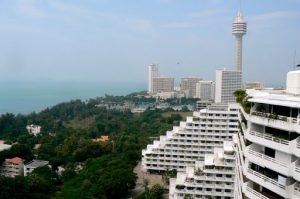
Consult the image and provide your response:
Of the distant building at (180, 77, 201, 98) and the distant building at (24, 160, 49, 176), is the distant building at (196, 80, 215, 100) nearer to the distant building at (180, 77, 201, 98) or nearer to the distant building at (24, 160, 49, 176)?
the distant building at (180, 77, 201, 98)

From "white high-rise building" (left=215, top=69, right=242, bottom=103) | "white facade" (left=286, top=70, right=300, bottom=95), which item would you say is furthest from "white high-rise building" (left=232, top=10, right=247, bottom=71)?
"white facade" (left=286, top=70, right=300, bottom=95)

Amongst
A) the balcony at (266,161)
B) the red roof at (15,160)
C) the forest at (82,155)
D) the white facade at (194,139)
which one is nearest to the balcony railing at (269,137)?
the balcony at (266,161)

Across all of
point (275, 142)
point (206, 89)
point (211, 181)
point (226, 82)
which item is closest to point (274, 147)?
point (275, 142)

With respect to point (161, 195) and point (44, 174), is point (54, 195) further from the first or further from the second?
point (161, 195)

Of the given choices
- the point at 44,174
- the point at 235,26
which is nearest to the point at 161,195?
the point at 44,174

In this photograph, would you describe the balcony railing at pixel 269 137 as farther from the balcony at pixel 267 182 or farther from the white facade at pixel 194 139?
the white facade at pixel 194 139

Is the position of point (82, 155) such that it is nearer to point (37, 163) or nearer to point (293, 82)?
point (37, 163)
